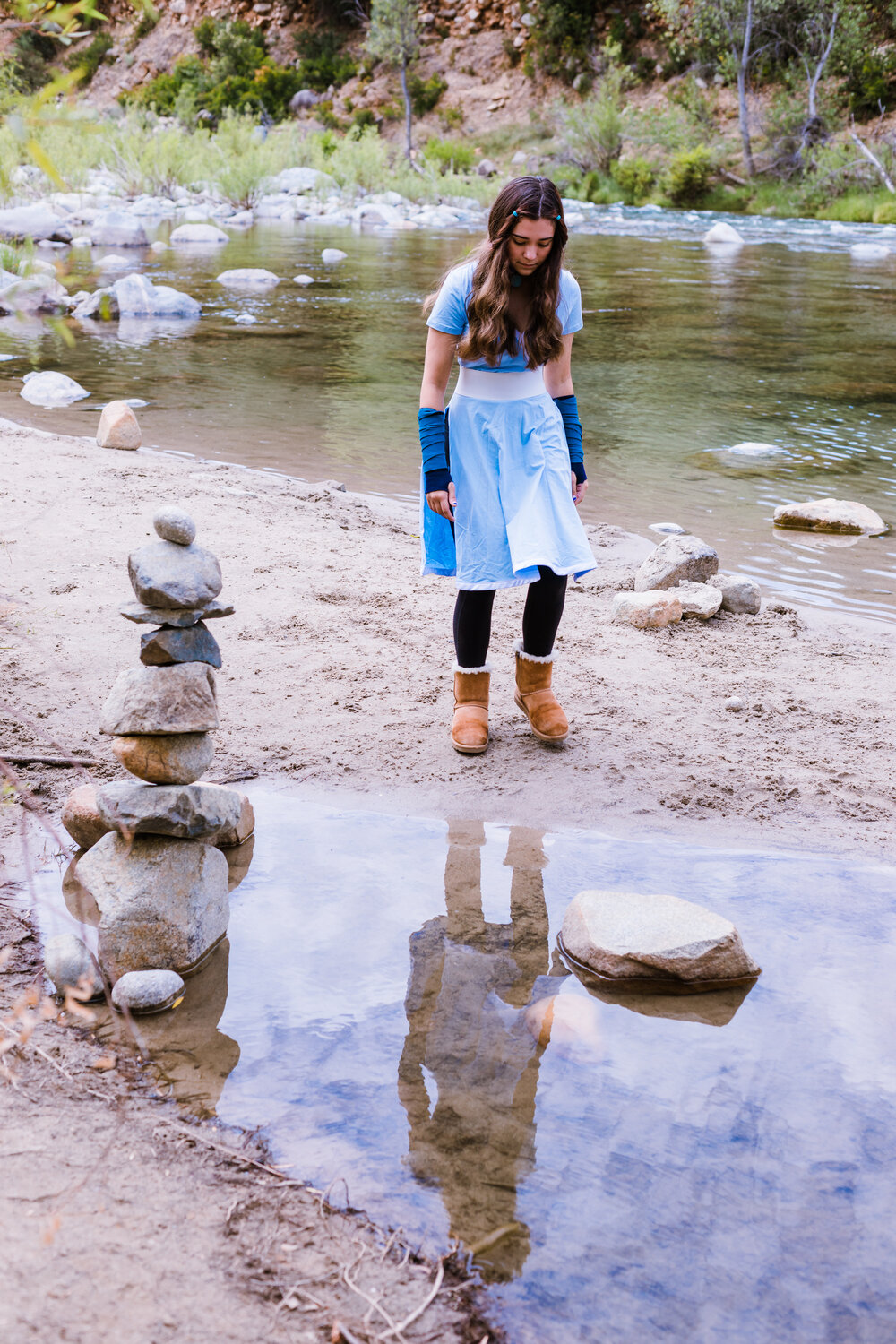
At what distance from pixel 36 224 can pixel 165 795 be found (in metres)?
18.0

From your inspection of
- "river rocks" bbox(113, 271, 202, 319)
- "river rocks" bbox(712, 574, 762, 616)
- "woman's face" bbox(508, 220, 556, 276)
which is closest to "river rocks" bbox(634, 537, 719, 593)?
"river rocks" bbox(712, 574, 762, 616)

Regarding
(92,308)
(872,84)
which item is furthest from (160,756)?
(872,84)

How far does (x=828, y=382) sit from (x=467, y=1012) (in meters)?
9.55

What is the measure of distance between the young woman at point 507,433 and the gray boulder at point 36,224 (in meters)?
15.0

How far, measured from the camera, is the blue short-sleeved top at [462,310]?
3.23 m

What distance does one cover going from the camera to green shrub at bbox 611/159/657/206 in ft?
99.3

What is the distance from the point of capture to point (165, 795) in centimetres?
257

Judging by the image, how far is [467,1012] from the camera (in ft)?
7.96

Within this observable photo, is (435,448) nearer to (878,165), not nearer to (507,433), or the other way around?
(507,433)

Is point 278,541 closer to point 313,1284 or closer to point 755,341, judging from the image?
point 313,1284

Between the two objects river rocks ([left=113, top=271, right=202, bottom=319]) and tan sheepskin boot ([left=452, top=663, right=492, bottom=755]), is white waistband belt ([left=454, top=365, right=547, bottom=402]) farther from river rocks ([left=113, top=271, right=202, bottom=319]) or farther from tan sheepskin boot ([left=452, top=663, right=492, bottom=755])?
river rocks ([left=113, top=271, right=202, bottom=319])

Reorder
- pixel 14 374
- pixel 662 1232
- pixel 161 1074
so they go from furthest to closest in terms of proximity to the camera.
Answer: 1. pixel 14 374
2. pixel 161 1074
3. pixel 662 1232

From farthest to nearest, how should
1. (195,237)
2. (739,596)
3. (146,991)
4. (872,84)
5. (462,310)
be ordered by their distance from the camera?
1. (872,84)
2. (195,237)
3. (739,596)
4. (462,310)
5. (146,991)

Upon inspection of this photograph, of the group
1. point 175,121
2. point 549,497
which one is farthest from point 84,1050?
point 175,121
